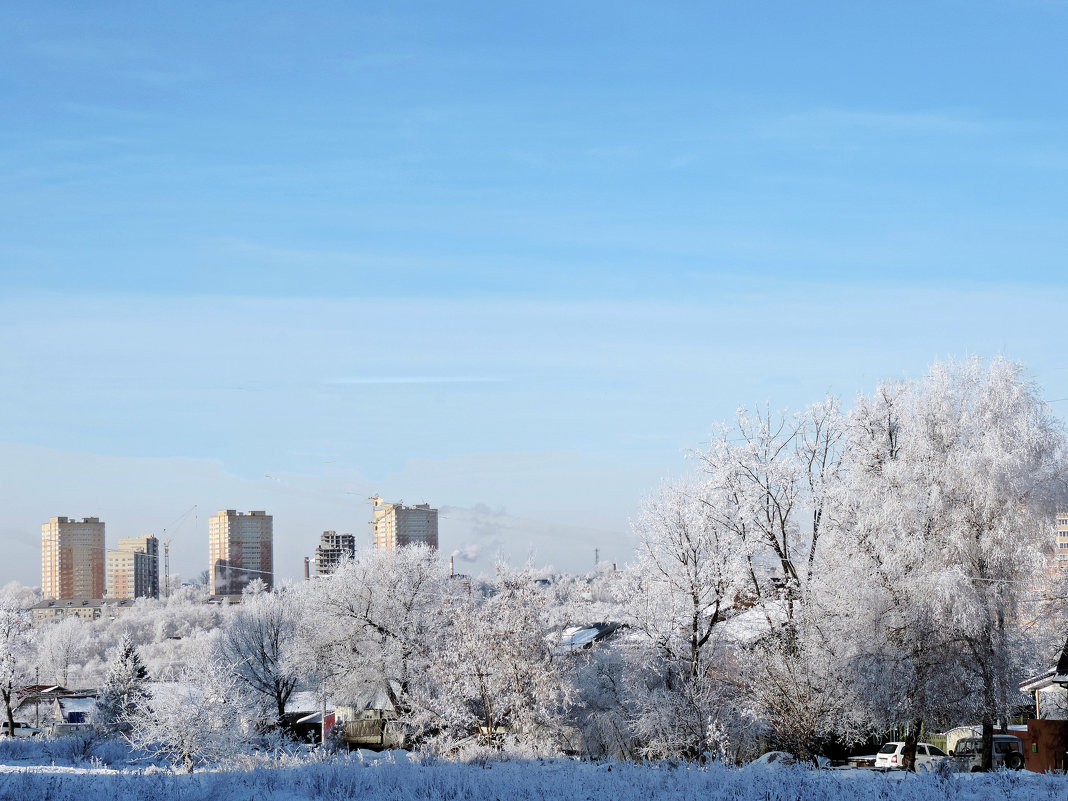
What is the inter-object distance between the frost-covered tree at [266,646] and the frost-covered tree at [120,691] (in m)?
4.97

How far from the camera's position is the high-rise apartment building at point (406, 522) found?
641 ft

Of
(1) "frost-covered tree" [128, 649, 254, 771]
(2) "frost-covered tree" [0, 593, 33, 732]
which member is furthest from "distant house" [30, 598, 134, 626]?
(1) "frost-covered tree" [128, 649, 254, 771]

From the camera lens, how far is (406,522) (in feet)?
650

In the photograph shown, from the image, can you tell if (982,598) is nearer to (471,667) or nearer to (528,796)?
(471,667)

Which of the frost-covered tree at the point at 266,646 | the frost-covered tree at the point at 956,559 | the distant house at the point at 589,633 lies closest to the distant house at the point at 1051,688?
the frost-covered tree at the point at 956,559

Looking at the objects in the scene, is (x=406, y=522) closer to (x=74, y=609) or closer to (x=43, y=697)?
(x=74, y=609)

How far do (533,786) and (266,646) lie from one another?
→ 2011 inches

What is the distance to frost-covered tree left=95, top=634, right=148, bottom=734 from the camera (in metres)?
51.3

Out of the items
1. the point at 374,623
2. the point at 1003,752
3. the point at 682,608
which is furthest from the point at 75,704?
the point at 1003,752

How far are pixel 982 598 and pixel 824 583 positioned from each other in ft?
14.4

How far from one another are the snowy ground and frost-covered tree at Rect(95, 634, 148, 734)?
36.1 metres

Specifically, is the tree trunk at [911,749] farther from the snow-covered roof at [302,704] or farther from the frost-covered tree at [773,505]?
the snow-covered roof at [302,704]

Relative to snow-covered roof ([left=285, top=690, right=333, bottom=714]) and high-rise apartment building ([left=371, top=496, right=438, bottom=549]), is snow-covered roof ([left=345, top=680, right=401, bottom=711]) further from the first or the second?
high-rise apartment building ([left=371, top=496, right=438, bottom=549])

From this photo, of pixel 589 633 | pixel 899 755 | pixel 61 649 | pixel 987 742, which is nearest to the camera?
pixel 987 742
